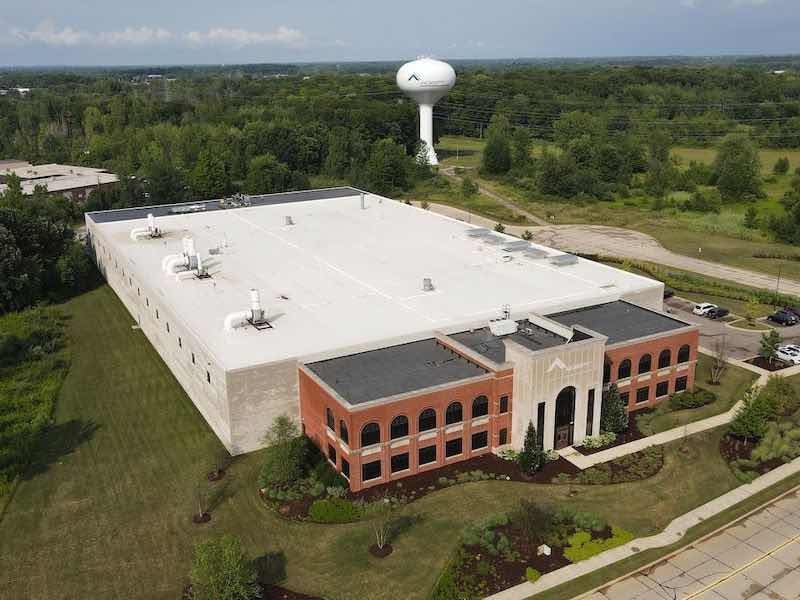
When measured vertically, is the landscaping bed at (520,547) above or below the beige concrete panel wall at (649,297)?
below

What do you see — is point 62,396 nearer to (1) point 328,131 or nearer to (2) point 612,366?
(2) point 612,366

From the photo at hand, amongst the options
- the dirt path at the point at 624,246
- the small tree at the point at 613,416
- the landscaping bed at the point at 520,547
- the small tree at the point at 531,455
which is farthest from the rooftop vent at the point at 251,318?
the dirt path at the point at 624,246

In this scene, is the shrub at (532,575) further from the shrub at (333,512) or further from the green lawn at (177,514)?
the shrub at (333,512)

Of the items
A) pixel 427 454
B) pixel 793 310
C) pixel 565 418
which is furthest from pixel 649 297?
pixel 427 454

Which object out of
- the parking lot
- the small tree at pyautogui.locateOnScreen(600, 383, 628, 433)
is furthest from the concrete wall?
the parking lot

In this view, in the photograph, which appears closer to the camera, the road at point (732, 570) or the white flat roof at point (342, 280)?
the road at point (732, 570)

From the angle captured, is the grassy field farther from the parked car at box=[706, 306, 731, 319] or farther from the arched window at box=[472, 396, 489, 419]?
the arched window at box=[472, 396, 489, 419]

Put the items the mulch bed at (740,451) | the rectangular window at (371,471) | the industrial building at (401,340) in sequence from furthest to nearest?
1. the mulch bed at (740,451)
2. the industrial building at (401,340)
3. the rectangular window at (371,471)
